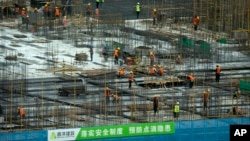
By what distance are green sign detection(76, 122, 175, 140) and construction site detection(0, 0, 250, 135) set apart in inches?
96.2

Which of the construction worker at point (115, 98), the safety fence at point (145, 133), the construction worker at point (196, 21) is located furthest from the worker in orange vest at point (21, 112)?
the construction worker at point (196, 21)

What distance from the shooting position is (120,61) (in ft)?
223

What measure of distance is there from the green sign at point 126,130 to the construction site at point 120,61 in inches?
96.2

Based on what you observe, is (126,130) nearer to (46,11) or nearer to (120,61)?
(120,61)

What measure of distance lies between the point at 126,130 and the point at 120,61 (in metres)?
14.4

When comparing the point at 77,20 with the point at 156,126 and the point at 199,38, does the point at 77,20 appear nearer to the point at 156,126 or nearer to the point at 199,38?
the point at 199,38

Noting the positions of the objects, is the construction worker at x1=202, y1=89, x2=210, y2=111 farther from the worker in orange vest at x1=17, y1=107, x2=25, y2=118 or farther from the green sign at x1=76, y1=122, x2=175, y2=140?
the worker in orange vest at x1=17, y1=107, x2=25, y2=118

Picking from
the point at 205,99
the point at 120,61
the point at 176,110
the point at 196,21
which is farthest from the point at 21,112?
the point at 196,21

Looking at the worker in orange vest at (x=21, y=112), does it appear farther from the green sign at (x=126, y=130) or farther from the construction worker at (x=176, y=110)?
the construction worker at (x=176, y=110)

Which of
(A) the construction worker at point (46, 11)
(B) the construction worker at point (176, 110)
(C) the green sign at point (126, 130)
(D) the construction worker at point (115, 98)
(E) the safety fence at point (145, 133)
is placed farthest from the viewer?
(A) the construction worker at point (46, 11)

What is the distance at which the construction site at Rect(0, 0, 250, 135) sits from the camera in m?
58.4

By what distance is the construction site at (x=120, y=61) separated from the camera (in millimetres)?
58406

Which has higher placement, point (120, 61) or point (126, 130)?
point (120, 61)

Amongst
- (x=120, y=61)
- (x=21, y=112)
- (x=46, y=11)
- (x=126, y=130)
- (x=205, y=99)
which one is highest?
(x=46, y=11)
